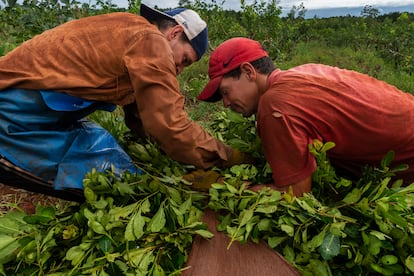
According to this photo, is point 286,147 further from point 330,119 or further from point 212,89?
point 212,89

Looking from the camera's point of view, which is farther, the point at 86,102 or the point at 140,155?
the point at 140,155

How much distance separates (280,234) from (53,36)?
1.35 m

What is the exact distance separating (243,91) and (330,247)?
2.73 ft

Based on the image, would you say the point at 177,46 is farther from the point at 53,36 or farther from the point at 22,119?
the point at 22,119

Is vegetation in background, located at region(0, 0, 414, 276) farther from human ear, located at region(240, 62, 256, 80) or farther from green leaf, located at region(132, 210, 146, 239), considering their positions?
human ear, located at region(240, 62, 256, 80)

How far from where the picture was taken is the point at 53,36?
1932 mm

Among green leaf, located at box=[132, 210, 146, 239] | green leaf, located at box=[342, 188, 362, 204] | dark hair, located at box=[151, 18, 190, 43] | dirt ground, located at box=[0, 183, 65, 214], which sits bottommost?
dirt ground, located at box=[0, 183, 65, 214]

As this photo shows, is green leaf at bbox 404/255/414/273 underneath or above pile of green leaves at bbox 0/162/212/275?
above

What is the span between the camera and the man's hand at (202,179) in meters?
1.84

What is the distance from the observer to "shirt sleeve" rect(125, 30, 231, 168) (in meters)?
1.73

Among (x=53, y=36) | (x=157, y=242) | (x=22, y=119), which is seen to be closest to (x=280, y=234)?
(x=157, y=242)

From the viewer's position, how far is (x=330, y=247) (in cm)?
136

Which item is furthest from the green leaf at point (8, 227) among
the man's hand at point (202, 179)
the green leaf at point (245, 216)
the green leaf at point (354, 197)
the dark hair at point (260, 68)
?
the green leaf at point (354, 197)

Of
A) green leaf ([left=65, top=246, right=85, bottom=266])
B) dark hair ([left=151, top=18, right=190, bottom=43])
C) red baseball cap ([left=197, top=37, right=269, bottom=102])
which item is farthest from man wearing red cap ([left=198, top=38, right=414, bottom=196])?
green leaf ([left=65, top=246, right=85, bottom=266])
